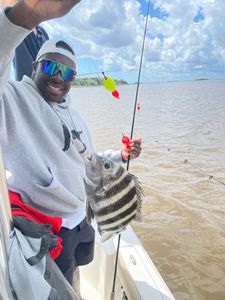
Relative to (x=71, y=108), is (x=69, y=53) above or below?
above

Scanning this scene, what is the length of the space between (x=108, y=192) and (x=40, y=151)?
419 millimetres

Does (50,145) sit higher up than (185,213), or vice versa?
(50,145)

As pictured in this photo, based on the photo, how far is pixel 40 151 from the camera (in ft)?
5.07

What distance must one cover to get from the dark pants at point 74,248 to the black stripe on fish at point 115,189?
451 millimetres

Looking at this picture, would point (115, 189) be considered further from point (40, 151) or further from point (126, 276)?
point (126, 276)

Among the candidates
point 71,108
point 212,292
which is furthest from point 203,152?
point 71,108

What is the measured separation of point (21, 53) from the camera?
2.45m

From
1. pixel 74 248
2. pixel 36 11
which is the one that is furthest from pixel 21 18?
pixel 74 248

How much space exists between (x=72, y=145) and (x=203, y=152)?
8.01 m

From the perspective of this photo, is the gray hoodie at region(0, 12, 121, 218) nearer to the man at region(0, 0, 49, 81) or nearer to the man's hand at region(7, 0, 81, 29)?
the man's hand at region(7, 0, 81, 29)

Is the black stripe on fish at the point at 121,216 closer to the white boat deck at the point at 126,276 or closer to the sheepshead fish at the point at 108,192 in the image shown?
the sheepshead fish at the point at 108,192

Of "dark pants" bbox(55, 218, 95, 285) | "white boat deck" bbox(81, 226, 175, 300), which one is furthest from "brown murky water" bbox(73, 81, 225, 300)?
"dark pants" bbox(55, 218, 95, 285)

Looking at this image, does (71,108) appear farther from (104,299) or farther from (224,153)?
(224,153)

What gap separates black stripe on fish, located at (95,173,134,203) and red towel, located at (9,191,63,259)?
0.90 ft
